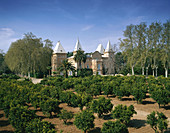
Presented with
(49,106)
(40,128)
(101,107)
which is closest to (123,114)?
(101,107)

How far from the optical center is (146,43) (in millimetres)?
37781

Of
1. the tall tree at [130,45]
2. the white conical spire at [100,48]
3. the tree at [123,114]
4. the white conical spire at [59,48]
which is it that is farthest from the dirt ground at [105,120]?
the white conical spire at [100,48]

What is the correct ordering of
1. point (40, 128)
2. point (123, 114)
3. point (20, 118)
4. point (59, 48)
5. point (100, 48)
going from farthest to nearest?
point (100, 48) → point (59, 48) → point (123, 114) → point (20, 118) → point (40, 128)

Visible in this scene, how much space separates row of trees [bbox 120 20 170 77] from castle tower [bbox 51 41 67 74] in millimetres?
23046

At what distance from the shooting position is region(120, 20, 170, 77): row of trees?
120 ft

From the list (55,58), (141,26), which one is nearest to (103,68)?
(55,58)

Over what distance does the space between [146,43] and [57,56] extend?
29731mm

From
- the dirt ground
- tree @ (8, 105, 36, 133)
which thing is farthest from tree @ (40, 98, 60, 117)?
tree @ (8, 105, 36, 133)

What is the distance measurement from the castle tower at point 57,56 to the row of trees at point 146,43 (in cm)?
2305

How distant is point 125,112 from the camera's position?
32.4ft

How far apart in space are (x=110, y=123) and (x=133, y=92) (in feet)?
27.5

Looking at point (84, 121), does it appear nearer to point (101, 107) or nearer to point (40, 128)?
point (40, 128)

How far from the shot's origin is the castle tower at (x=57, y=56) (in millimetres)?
52438

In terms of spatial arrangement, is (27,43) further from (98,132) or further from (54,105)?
(98,132)
